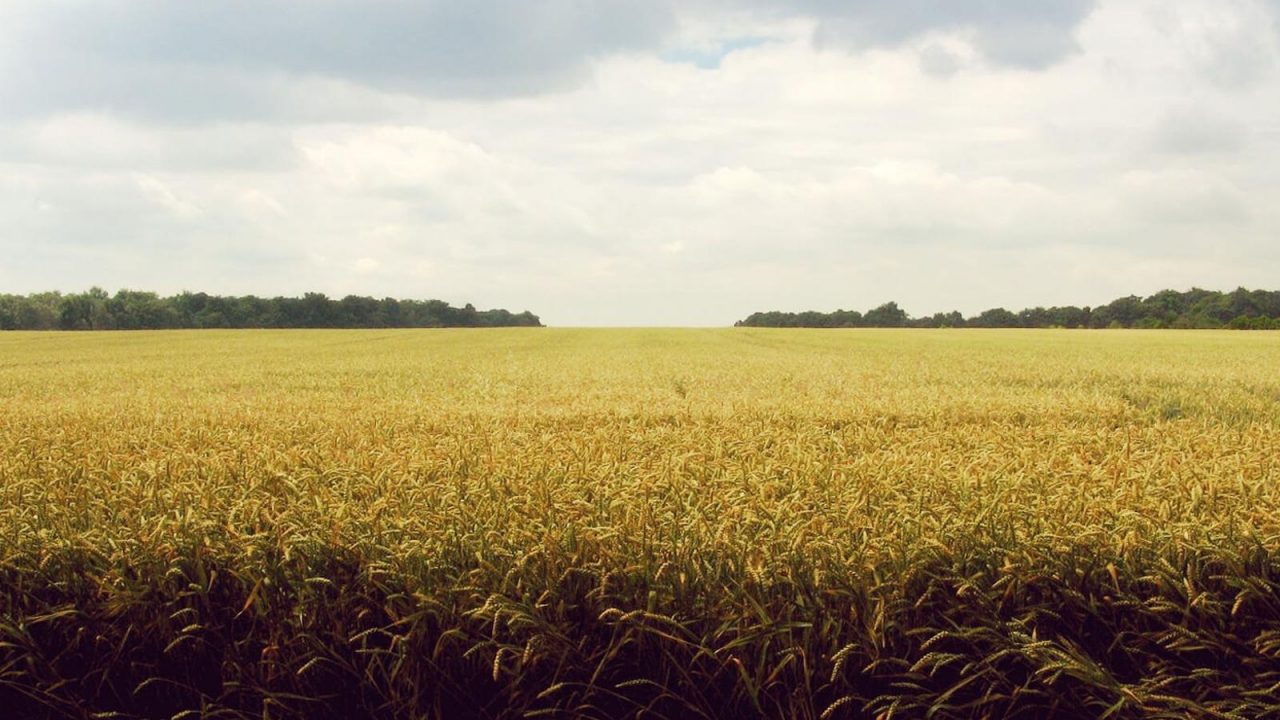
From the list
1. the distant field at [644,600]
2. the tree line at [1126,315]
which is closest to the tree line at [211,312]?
the tree line at [1126,315]

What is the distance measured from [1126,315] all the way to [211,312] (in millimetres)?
109629

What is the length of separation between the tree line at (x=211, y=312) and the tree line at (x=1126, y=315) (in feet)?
163

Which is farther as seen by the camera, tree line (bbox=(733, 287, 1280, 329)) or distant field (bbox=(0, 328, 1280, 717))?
tree line (bbox=(733, 287, 1280, 329))

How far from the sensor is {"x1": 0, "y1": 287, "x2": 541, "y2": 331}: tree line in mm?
86750

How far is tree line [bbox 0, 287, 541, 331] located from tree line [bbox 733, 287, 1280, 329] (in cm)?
4975

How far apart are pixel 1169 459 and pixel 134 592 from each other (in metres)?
4.87

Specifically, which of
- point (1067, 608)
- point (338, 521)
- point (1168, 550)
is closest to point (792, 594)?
point (1067, 608)

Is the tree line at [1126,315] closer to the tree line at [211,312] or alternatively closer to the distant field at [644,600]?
the tree line at [211,312]

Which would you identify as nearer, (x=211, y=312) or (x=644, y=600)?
(x=644, y=600)

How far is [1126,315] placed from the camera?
9219cm

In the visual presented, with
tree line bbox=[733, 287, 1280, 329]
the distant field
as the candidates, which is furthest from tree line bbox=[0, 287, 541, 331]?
the distant field

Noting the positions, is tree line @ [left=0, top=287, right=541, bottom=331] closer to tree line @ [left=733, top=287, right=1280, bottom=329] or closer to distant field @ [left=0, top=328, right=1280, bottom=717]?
tree line @ [left=733, top=287, right=1280, bottom=329]

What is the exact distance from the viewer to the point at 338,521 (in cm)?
288

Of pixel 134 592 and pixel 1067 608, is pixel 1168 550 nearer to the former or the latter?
pixel 1067 608
